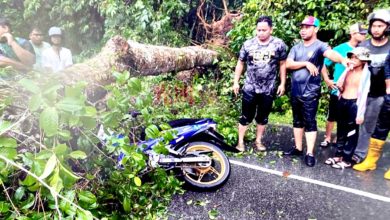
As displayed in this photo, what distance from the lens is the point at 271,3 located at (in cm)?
674

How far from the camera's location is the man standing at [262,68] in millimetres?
4289

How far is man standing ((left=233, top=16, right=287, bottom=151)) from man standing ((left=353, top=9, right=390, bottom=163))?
1043mm

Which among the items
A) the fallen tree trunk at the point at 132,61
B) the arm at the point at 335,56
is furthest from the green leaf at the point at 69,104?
the arm at the point at 335,56

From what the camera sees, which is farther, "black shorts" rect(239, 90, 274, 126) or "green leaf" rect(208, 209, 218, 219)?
"black shorts" rect(239, 90, 274, 126)

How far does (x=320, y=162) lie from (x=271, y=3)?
3738 mm

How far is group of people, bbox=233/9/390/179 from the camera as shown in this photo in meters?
3.93

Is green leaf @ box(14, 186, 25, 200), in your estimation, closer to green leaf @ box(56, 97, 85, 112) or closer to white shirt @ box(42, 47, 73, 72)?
green leaf @ box(56, 97, 85, 112)

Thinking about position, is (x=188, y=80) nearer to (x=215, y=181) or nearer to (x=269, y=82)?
(x=269, y=82)

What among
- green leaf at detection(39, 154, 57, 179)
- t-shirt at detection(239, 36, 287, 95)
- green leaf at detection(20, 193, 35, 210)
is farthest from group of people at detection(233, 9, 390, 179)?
green leaf at detection(39, 154, 57, 179)

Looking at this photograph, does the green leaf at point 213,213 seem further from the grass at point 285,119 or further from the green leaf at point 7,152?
the grass at point 285,119

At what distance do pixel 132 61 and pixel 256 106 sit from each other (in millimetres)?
1933

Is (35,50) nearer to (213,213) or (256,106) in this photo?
(256,106)

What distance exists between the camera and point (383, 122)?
3969 millimetres

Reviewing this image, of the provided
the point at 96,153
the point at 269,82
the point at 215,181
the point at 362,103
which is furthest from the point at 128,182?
the point at 362,103
